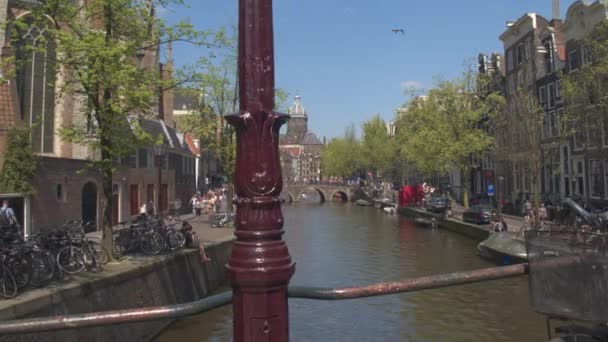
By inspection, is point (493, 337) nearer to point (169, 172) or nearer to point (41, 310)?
point (41, 310)

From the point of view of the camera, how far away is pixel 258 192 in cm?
267

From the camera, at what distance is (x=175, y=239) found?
1675cm

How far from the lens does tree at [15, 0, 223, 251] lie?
12.4 m

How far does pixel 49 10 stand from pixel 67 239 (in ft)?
18.7

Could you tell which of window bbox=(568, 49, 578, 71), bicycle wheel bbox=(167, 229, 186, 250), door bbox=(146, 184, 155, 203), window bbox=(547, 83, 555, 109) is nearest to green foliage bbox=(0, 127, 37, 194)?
bicycle wheel bbox=(167, 229, 186, 250)

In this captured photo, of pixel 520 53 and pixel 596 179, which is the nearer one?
pixel 596 179

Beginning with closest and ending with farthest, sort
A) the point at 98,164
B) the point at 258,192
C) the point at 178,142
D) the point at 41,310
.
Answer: the point at 258,192
the point at 41,310
the point at 98,164
the point at 178,142

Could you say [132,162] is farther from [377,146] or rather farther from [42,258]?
[377,146]

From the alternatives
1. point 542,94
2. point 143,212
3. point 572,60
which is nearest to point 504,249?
point 143,212

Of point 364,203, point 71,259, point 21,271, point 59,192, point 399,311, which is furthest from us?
point 364,203

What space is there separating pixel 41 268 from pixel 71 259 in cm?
137

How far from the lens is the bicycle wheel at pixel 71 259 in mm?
11551

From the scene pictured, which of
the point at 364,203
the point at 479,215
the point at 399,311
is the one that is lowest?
the point at 399,311

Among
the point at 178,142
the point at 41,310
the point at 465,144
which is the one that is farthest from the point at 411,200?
the point at 41,310
